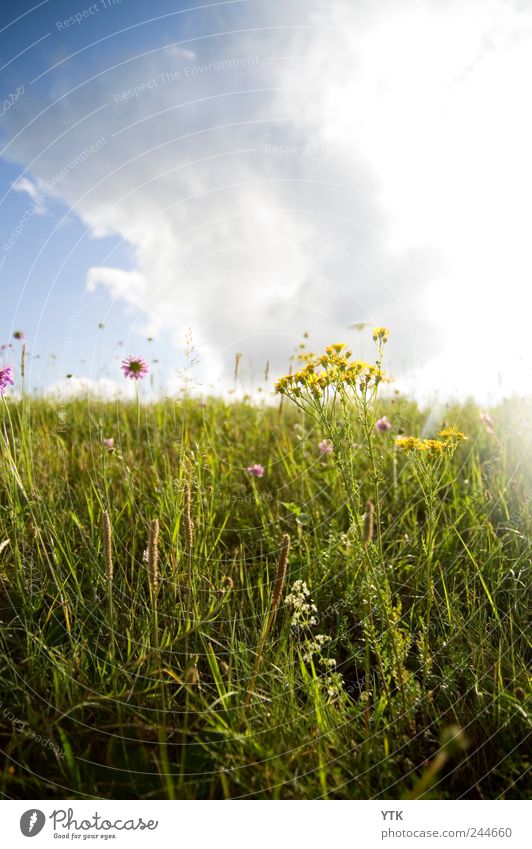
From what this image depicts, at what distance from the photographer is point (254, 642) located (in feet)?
7.59

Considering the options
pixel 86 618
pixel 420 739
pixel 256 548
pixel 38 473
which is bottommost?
pixel 420 739

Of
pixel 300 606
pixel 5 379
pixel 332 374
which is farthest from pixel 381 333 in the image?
pixel 5 379

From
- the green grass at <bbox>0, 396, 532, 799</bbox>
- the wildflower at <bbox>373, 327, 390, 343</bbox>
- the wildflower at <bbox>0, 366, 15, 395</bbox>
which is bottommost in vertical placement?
the green grass at <bbox>0, 396, 532, 799</bbox>

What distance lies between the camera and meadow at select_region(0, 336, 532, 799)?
69.8 inches

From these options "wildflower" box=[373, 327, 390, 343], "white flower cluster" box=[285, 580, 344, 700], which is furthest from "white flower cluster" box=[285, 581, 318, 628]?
"wildflower" box=[373, 327, 390, 343]

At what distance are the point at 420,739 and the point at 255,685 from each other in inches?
25.6

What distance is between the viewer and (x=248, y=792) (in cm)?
169

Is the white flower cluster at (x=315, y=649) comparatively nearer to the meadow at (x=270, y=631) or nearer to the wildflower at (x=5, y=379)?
the meadow at (x=270, y=631)

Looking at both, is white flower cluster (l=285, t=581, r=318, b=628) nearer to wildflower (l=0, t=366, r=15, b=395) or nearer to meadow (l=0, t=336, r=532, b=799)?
meadow (l=0, t=336, r=532, b=799)

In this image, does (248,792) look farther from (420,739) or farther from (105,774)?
(420,739)

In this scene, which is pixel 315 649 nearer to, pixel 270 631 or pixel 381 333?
pixel 270 631

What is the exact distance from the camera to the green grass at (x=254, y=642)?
1.77m

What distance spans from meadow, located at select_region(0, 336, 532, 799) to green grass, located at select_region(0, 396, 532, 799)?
0.01 metres
